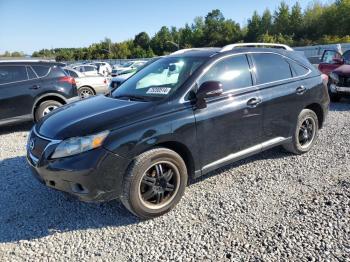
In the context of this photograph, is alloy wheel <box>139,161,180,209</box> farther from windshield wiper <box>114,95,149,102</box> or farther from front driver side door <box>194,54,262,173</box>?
windshield wiper <box>114,95,149,102</box>

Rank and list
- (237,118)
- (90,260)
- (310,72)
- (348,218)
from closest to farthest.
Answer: (90,260) < (348,218) < (237,118) < (310,72)

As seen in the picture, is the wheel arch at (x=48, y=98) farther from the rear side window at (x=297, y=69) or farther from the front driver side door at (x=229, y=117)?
the rear side window at (x=297, y=69)

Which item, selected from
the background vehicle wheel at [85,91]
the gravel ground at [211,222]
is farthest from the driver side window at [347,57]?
the background vehicle wheel at [85,91]

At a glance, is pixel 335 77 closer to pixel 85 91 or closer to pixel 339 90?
pixel 339 90

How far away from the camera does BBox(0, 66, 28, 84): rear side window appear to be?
25.7 ft

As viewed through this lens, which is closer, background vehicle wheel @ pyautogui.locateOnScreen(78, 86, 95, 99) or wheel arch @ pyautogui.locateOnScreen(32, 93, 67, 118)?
wheel arch @ pyautogui.locateOnScreen(32, 93, 67, 118)

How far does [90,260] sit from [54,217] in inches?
38.2

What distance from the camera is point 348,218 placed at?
354cm

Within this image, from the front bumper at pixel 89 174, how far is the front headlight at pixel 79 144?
0.16 feet

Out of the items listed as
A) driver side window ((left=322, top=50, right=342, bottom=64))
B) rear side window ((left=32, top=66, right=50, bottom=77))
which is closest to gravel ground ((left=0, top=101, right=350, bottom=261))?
rear side window ((left=32, top=66, right=50, bottom=77))

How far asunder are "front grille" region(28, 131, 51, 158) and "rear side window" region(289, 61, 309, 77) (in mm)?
3602

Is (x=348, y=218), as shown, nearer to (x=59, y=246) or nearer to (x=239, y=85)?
(x=239, y=85)

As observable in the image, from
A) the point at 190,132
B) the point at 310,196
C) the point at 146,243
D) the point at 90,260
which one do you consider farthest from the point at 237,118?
the point at 90,260

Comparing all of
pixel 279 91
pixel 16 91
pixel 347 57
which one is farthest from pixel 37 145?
pixel 347 57
